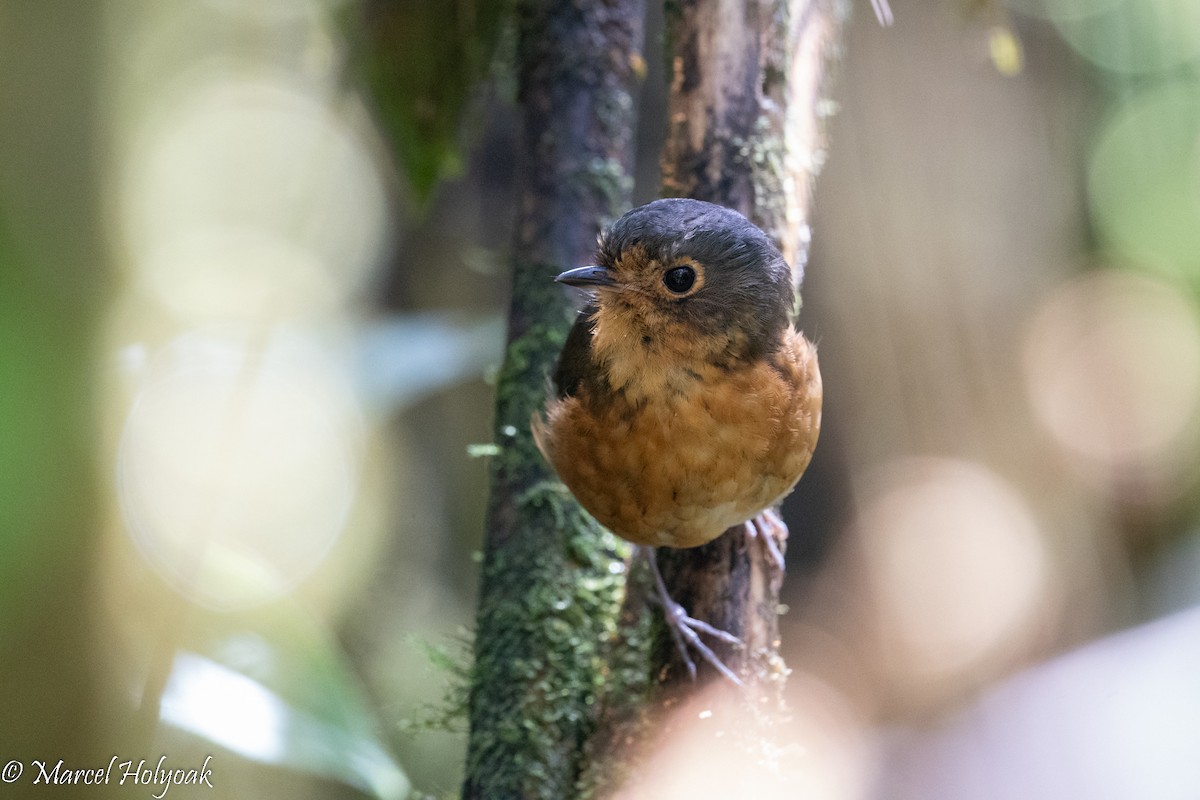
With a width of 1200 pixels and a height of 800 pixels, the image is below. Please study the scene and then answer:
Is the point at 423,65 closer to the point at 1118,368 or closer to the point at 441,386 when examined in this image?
the point at 441,386

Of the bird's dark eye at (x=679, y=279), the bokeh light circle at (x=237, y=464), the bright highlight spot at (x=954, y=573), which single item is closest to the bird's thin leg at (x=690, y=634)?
the bird's dark eye at (x=679, y=279)

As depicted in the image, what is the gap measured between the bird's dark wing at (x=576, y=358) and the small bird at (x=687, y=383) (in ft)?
0.12

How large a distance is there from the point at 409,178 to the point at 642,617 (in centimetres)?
193

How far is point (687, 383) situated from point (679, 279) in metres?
0.26

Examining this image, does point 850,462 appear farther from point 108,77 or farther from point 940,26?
point 108,77

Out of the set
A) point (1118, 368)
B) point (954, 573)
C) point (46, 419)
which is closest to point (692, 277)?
point (46, 419)

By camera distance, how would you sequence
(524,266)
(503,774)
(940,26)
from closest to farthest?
(503,774)
(524,266)
(940,26)

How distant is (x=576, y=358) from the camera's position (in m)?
2.47

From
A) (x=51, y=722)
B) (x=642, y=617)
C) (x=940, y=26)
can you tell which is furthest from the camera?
(x=940, y=26)

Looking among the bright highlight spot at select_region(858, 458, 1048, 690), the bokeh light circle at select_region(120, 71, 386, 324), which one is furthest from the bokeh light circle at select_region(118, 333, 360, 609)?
the bright highlight spot at select_region(858, 458, 1048, 690)

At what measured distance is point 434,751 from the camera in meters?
5.32

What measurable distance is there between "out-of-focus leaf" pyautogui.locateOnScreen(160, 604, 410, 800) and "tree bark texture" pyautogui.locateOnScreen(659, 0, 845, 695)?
3.76 ft

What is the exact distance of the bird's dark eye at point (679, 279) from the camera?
2.29 meters

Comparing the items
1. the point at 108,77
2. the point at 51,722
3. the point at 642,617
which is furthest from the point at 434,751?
the point at 108,77
